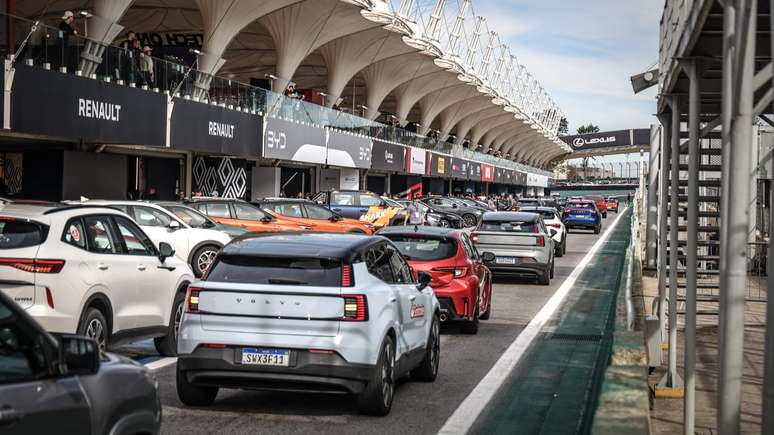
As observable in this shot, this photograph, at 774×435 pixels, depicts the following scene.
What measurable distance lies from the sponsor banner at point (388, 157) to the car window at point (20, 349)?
48726 mm

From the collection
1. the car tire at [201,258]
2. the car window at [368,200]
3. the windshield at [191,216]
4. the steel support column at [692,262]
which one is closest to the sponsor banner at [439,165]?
the car window at [368,200]

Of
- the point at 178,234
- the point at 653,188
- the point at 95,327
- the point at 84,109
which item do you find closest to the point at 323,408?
the point at 95,327

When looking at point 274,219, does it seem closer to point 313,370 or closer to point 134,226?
point 134,226

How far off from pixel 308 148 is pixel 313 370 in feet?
112

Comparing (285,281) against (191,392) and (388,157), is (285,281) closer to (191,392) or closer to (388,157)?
(191,392)

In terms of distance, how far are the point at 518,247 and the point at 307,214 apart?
8.64m

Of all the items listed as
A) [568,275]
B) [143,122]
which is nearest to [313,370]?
[568,275]

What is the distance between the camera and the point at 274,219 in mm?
25656

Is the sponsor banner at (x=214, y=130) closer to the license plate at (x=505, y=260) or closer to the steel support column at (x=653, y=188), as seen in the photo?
the license plate at (x=505, y=260)

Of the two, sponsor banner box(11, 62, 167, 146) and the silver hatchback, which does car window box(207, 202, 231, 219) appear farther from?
the silver hatchback

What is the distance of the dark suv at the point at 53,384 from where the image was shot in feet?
12.8

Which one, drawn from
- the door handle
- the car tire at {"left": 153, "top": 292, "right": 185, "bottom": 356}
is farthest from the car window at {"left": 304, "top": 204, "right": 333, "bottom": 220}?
the door handle

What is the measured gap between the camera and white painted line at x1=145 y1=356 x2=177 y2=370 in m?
10.7

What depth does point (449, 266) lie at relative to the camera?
543 inches
